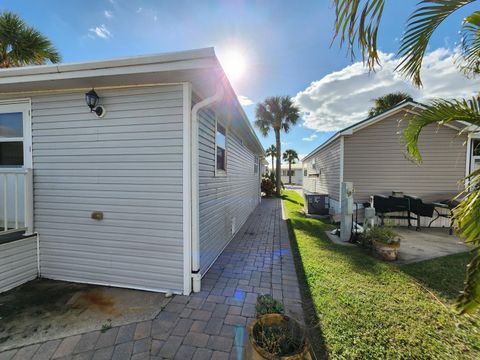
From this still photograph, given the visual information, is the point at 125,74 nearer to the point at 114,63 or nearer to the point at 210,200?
the point at 114,63

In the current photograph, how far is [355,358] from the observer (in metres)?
1.99

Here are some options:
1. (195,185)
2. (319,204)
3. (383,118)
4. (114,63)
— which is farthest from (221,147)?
(383,118)

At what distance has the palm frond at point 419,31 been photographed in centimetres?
161

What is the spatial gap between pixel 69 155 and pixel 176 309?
2.85 metres

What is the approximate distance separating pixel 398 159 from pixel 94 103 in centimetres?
917

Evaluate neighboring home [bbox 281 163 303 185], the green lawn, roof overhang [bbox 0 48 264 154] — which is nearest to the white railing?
roof overhang [bbox 0 48 264 154]

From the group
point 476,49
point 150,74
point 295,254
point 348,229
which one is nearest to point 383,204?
point 348,229

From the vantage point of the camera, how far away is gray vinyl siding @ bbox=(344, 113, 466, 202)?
7.64 m

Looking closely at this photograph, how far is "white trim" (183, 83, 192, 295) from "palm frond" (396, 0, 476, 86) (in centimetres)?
242

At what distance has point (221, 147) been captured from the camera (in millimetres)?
4824

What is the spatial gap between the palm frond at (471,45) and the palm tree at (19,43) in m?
9.71

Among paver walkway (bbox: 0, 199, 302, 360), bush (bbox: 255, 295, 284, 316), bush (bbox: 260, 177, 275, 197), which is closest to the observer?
bush (bbox: 255, 295, 284, 316)

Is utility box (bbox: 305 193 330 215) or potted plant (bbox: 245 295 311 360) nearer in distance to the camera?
potted plant (bbox: 245 295 311 360)

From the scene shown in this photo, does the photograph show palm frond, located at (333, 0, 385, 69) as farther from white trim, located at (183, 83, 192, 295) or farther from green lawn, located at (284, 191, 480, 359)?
green lawn, located at (284, 191, 480, 359)
